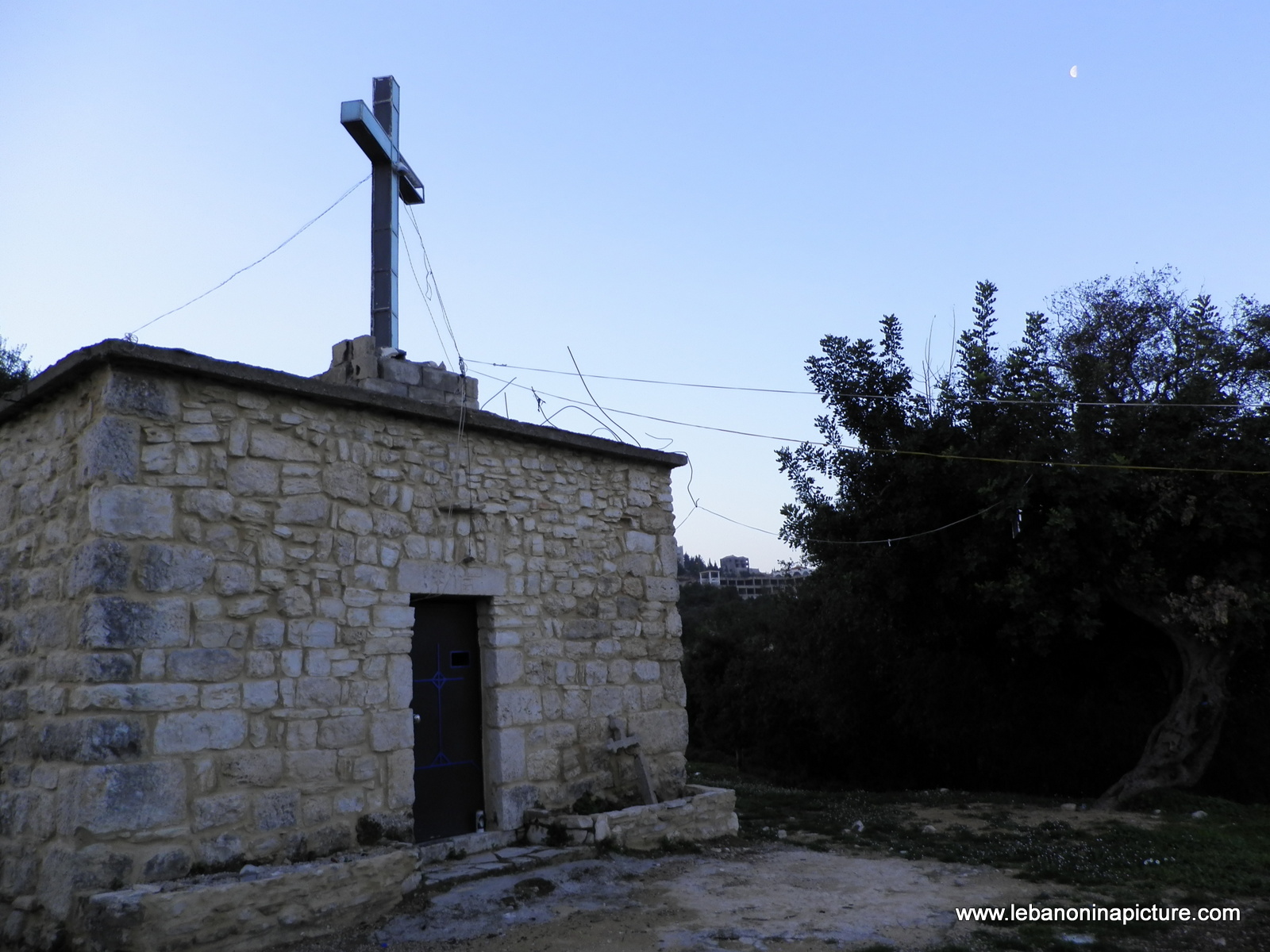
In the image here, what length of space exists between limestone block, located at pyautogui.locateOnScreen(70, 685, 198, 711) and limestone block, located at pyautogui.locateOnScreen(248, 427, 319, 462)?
1480 millimetres

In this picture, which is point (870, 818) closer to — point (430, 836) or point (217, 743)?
point (430, 836)

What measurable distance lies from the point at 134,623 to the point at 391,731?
71.0 inches

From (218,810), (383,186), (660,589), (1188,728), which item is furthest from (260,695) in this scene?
(1188,728)

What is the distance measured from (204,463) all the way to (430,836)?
3.06 m

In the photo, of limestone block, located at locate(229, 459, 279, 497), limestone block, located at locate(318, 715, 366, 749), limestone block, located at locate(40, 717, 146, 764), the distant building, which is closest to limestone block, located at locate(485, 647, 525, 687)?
limestone block, located at locate(318, 715, 366, 749)

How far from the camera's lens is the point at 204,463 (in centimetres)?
555

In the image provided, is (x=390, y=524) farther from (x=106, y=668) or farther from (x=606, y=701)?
(x=606, y=701)

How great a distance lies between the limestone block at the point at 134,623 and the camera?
4.97 metres

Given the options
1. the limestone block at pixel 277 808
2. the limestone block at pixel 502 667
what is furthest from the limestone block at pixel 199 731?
the limestone block at pixel 502 667

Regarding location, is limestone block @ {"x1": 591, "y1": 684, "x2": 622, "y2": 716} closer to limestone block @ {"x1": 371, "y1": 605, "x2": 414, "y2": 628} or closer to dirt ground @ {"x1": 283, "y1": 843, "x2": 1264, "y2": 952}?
dirt ground @ {"x1": 283, "y1": 843, "x2": 1264, "y2": 952}

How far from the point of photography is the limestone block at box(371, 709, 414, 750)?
19.9 feet

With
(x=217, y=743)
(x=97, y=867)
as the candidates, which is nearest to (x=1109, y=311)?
(x=217, y=743)

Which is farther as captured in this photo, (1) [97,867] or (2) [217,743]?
(2) [217,743]

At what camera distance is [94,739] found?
16.0 feet
